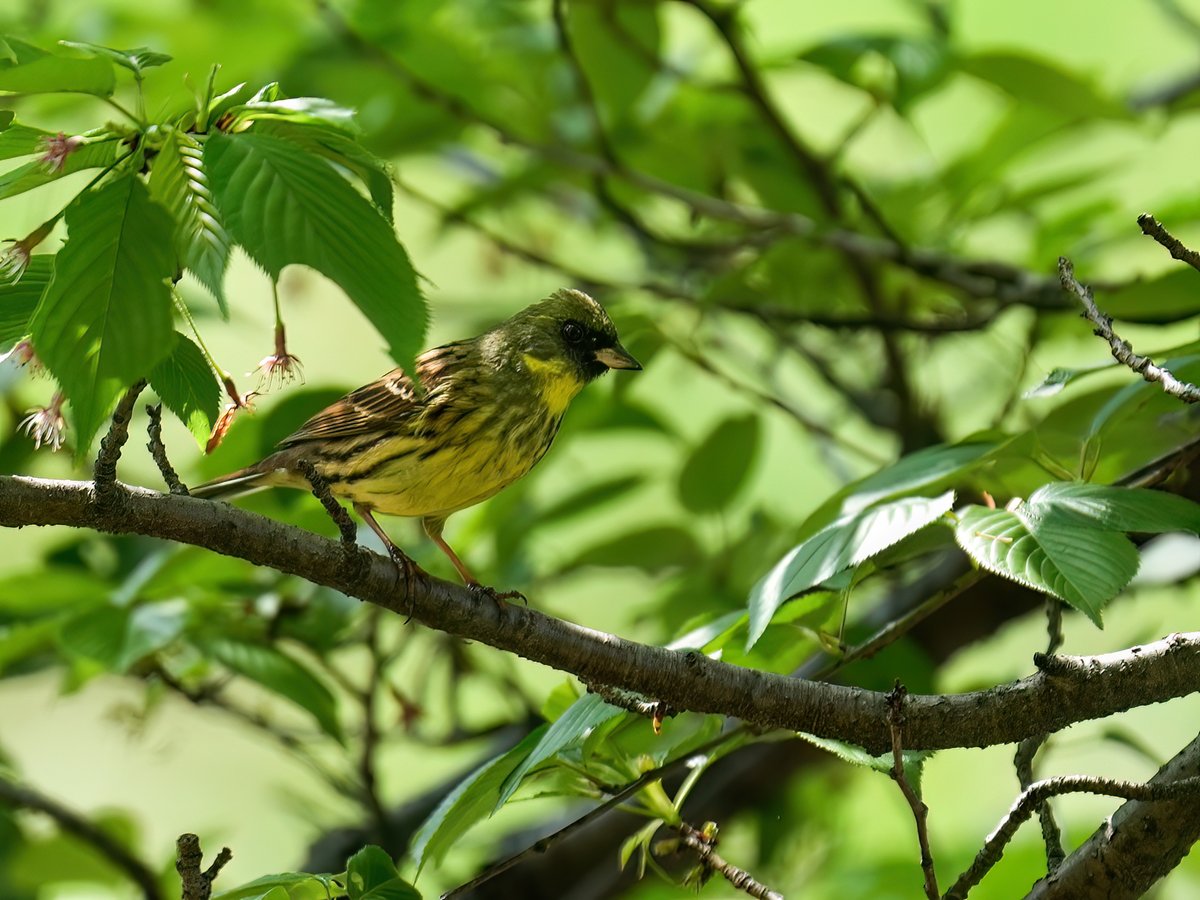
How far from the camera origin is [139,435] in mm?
6555

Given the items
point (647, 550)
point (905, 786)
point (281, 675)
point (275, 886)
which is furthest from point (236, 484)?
point (905, 786)

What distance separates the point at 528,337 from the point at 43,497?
1.86 m

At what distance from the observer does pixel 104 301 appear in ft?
4.68

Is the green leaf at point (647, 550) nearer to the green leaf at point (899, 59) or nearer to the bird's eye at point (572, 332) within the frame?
the bird's eye at point (572, 332)

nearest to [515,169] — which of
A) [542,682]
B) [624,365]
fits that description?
[624,365]

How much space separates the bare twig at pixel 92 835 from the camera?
132 inches

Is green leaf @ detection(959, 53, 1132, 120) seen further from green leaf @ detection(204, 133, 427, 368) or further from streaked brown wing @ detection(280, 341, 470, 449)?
green leaf @ detection(204, 133, 427, 368)

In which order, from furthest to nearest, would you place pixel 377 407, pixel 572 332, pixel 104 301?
1. pixel 572 332
2. pixel 377 407
3. pixel 104 301

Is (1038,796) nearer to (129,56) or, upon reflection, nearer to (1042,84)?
(129,56)

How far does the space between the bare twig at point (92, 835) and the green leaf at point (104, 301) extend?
2.27 meters

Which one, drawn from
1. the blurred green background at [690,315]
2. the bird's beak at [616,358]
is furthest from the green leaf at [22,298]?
the bird's beak at [616,358]

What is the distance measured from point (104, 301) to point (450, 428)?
5.31 ft

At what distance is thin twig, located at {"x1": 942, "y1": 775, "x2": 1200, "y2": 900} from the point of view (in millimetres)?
1736

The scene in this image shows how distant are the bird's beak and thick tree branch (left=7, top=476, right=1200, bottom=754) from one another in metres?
1.31
